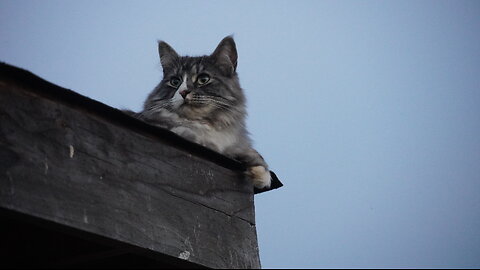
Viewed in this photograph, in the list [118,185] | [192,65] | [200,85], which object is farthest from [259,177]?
[192,65]

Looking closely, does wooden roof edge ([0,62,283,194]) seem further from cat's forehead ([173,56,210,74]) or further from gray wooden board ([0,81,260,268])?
Answer: cat's forehead ([173,56,210,74])

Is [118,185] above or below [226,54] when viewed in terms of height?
below

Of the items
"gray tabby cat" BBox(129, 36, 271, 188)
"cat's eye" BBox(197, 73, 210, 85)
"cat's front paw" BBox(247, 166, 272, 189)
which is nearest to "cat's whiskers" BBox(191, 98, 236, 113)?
"gray tabby cat" BBox(129, 36, 271, 188)

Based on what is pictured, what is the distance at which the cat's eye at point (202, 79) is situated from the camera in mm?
4313

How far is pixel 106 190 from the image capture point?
1.90 metres

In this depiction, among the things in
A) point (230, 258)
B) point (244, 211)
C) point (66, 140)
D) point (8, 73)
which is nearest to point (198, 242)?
point (230, 258)

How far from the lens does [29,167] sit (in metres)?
1.70

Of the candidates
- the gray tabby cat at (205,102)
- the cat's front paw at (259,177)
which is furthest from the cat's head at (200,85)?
the cat's front paw at (259,177)

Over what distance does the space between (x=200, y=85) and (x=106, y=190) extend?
244 centimetres

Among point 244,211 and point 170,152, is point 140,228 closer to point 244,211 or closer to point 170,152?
point 170,152

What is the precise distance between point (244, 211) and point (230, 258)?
28cm

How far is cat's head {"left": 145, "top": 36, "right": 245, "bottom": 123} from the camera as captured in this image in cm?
388

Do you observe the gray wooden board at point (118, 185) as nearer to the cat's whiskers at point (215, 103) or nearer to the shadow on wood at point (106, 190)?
the shadow on wood at point (106, 190)

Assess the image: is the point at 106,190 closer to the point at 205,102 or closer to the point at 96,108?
the point at 96,108
